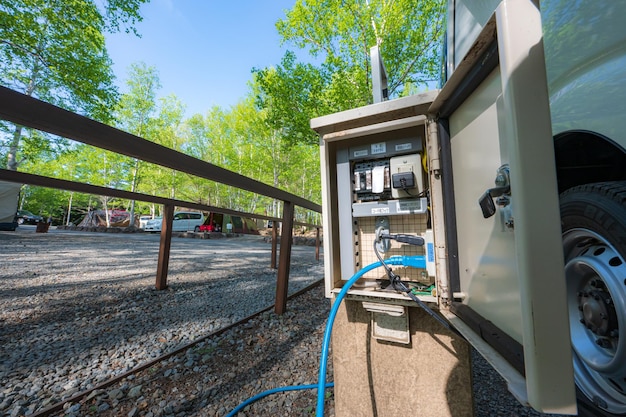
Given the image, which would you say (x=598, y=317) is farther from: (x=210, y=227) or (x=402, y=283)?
(x=210, y=227)

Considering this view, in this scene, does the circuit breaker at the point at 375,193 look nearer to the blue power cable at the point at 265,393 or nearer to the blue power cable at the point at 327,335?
A: the blue power cable at the point at 327,335

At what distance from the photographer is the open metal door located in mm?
360

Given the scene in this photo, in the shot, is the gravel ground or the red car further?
the red car

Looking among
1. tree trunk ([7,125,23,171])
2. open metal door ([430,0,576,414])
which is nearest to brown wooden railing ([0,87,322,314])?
open metal door ([430,0,576,414])

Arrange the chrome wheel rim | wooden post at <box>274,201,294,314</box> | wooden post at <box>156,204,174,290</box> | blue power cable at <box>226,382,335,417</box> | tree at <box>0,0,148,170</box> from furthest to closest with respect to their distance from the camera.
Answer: tree at <box>0,0,148,170</box>
wooden post at <box>156,204,174,290</box>
wooden post at <box>274,201,294,314</box>
blue power cable at <box>226,382,335,417</box>
the chrome wheel rim

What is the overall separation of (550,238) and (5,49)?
1067 cm

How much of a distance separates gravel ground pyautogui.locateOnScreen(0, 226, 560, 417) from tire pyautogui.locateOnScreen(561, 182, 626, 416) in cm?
73

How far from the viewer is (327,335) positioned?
0.88m

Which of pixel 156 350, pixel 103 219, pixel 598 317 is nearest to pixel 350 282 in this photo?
pixel 598 317

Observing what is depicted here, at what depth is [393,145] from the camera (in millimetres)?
1058

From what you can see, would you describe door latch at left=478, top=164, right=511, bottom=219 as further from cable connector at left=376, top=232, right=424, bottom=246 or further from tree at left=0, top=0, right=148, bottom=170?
tree at left=0, top=0, right=148, bottom=170

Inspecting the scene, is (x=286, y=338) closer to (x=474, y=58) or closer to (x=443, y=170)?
(x=443, y=170)

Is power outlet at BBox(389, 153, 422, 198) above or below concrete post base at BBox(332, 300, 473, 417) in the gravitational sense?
above

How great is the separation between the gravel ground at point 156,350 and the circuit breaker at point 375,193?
0.74 metres
